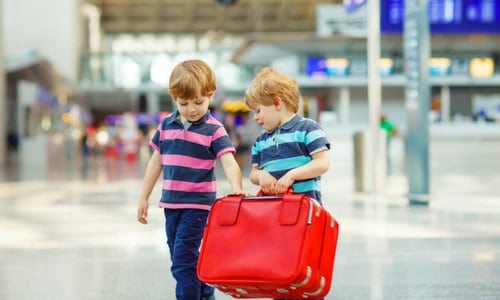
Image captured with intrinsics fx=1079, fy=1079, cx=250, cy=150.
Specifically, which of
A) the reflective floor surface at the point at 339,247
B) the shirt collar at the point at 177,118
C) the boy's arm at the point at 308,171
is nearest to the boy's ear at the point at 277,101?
the boy's arm at the point at 308,171

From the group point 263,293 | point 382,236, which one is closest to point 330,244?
point 263,293

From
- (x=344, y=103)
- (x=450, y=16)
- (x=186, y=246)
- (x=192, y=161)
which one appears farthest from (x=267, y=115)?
(x=344, y=103)

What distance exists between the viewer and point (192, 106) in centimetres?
543

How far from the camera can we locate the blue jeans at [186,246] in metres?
5.46

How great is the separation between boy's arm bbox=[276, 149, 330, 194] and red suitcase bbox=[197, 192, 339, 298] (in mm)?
270

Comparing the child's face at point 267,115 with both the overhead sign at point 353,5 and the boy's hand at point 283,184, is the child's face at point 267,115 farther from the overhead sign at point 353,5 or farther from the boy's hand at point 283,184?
the overhead sign at point 353,5

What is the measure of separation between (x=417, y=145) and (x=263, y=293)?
9.82m

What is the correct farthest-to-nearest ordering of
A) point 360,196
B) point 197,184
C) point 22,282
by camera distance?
point 360,196 → point 22,282 → point 197,184

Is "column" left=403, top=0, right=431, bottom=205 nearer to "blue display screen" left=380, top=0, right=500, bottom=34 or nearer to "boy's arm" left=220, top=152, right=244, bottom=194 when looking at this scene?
"boy's arm" left=220, top=152, right=244, bottom=194

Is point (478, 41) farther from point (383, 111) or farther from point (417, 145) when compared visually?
point (417, 145)

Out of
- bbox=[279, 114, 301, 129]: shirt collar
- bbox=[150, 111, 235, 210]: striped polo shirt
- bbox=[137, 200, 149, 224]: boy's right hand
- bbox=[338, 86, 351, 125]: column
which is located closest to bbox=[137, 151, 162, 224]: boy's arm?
bbox=[137, 200, 149, 224]: boy's right hand

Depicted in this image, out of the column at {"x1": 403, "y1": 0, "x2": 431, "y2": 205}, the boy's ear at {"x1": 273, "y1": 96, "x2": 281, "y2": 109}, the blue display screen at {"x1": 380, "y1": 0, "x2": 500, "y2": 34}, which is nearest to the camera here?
the boy's ear at {"x1": 273, "y1": 96, "x2": 281, "y2": 109}

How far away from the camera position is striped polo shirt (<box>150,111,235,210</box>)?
5578 millimetres

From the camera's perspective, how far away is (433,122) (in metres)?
48.4
